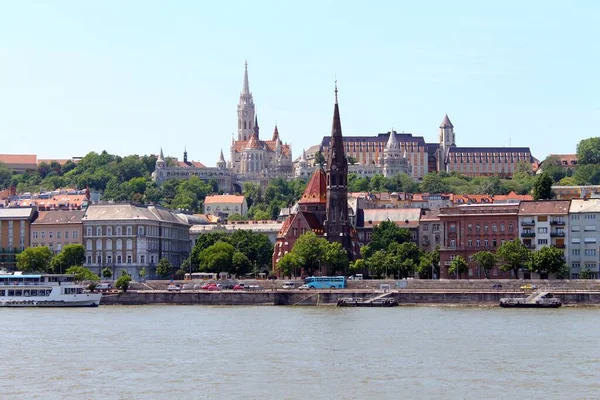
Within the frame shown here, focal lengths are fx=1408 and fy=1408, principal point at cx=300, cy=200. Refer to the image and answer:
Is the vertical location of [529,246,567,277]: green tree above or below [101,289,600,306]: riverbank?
above

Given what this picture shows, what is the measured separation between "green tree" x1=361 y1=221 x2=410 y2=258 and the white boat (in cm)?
4599

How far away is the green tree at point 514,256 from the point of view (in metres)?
121

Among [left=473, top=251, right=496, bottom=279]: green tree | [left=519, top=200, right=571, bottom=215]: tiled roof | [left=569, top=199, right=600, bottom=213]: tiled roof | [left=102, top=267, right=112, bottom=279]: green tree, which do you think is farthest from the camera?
[left=102, top=267, right=112, bottom=279]: green tree

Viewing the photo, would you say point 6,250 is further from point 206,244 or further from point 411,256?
point 411,256

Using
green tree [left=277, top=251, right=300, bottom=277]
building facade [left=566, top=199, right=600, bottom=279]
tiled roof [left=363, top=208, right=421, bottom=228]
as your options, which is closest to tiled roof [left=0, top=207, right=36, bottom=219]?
green tree [left=277, top=251, right=300, bottom=277]

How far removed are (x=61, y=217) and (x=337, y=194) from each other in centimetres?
3022

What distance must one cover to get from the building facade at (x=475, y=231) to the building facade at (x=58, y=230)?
39.6 m

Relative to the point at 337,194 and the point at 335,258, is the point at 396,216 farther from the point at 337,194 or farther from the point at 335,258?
the point at 335,258

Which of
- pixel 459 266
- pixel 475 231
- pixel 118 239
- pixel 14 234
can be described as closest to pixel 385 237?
pixel 475 231

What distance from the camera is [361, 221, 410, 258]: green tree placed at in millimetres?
149375

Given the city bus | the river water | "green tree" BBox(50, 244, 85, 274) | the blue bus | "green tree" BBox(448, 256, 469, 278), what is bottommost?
the river water

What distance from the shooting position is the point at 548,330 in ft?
245

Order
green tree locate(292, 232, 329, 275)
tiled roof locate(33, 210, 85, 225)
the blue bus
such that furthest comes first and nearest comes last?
tiled roof locate(33, 210, 85, 225) → green tree locate(292, 232, 329, 275) → the blue bus

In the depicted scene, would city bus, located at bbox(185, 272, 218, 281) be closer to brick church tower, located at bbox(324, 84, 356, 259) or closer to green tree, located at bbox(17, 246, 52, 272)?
brick church tower, located at bbox(324, 84, 356, 259)
